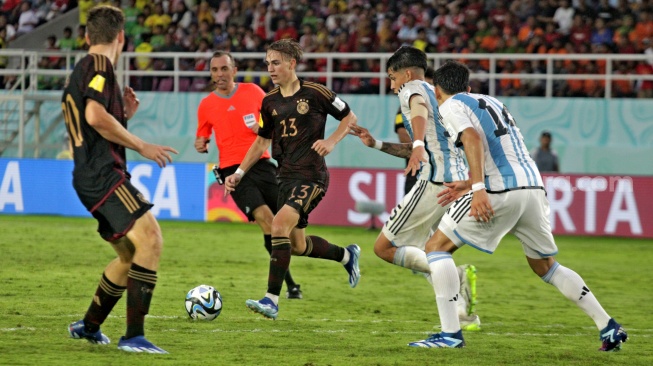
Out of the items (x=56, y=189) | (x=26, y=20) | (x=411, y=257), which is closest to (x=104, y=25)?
(x=411, y=257)

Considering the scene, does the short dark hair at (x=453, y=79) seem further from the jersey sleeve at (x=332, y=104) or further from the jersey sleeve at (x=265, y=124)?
the jersey sleeve at (x=265, y=124)

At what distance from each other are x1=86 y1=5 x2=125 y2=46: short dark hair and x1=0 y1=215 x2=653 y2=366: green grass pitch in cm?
198

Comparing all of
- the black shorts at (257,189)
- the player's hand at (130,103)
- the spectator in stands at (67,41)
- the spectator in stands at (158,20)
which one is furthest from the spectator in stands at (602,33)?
the player's hand at (130,103)

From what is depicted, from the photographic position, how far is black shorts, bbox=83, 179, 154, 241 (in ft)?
22.2

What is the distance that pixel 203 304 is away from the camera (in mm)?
8734

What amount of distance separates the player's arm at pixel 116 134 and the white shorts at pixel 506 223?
6.72 feet

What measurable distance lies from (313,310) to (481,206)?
9.59 ft

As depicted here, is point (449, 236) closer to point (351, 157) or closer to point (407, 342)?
point (407, 342)

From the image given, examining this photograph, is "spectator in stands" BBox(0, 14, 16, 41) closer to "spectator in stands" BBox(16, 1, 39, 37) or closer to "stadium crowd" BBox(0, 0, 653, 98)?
"spectator in stands" BBox(16, 1, 39, 37)

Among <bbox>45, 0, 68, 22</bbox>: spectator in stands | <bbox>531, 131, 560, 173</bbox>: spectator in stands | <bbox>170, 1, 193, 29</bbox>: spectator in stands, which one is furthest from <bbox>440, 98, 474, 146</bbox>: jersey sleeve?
<bbox>45, 0, 68, 22</bbox>: spectator in stands

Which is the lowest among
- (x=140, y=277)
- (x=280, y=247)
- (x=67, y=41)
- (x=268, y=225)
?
(x=268, y=225)

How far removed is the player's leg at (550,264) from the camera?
7.54 metres

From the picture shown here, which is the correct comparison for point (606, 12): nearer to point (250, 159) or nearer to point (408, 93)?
point (250, 159)

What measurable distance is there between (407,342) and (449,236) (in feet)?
3.04
